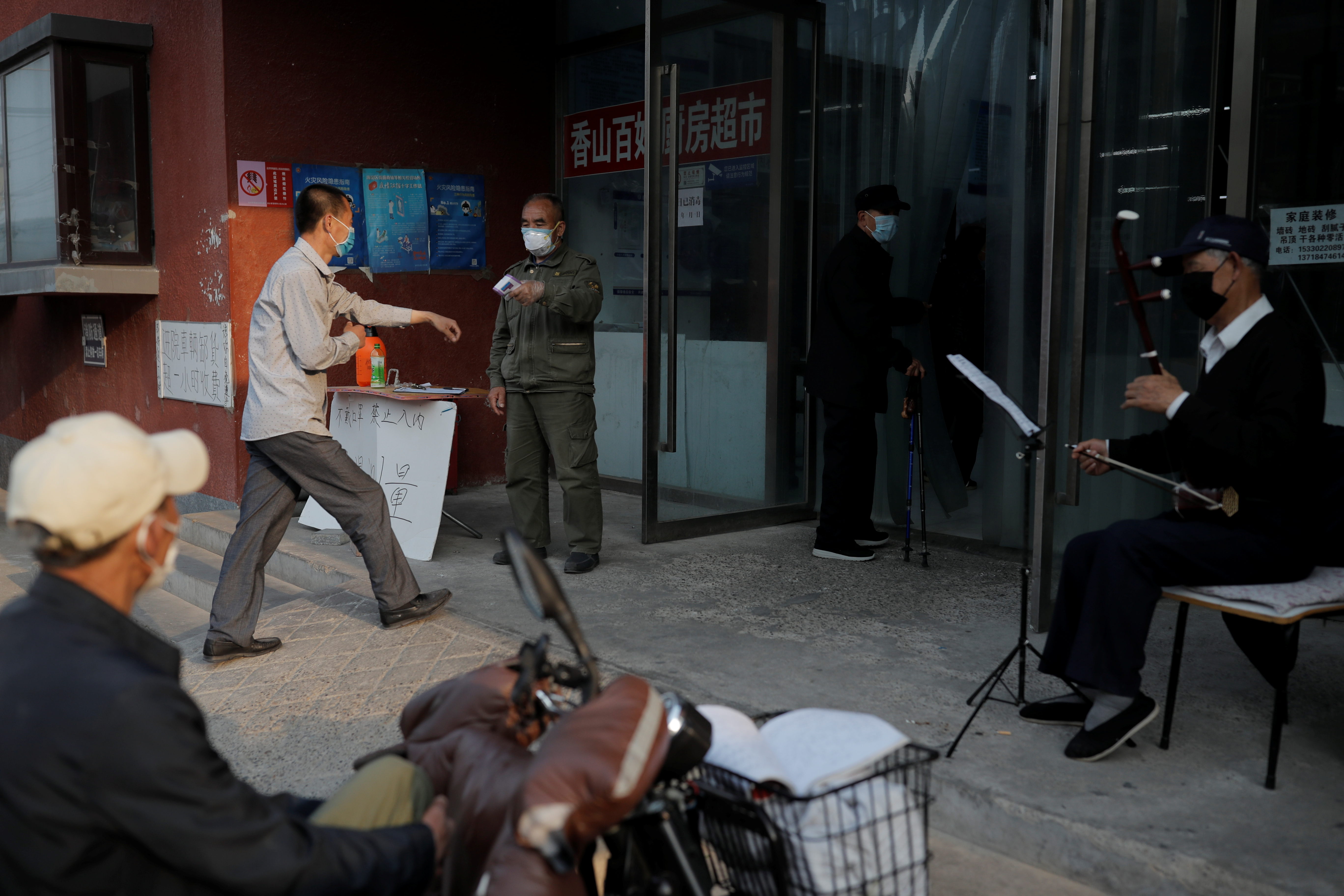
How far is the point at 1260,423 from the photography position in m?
3.17

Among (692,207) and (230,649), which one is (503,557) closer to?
(230,649)

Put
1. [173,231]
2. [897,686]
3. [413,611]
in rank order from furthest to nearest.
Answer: [173,231]
[413,611]
[897,686]

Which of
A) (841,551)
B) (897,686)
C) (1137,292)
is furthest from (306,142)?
(1137,292)

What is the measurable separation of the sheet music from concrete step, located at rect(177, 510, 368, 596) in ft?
10.7

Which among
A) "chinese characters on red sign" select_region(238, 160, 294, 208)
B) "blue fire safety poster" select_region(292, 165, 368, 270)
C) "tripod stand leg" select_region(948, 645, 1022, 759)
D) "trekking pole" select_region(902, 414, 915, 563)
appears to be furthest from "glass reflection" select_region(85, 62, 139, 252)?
"tripod stand leg" select_region(948, 645, 1022, 759)

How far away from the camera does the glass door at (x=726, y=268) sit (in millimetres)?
6266

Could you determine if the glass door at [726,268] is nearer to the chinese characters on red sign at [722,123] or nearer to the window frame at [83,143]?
→ the chinese characters on red sign at [722,123]

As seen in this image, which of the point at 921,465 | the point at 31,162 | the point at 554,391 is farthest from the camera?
the point at 31,162

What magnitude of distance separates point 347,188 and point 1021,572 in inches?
211

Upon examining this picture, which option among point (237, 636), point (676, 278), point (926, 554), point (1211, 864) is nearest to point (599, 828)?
point (1211, 864)

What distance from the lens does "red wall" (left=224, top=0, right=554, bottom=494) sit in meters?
7.01

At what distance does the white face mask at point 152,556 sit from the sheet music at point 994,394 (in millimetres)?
2316

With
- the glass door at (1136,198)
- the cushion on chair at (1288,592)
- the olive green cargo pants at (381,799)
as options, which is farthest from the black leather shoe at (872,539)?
the olive green cargo pants at (381,799)

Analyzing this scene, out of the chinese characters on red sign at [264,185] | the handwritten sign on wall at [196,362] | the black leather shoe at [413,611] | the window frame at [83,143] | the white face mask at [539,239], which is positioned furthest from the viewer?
the window frame at [83,143]
